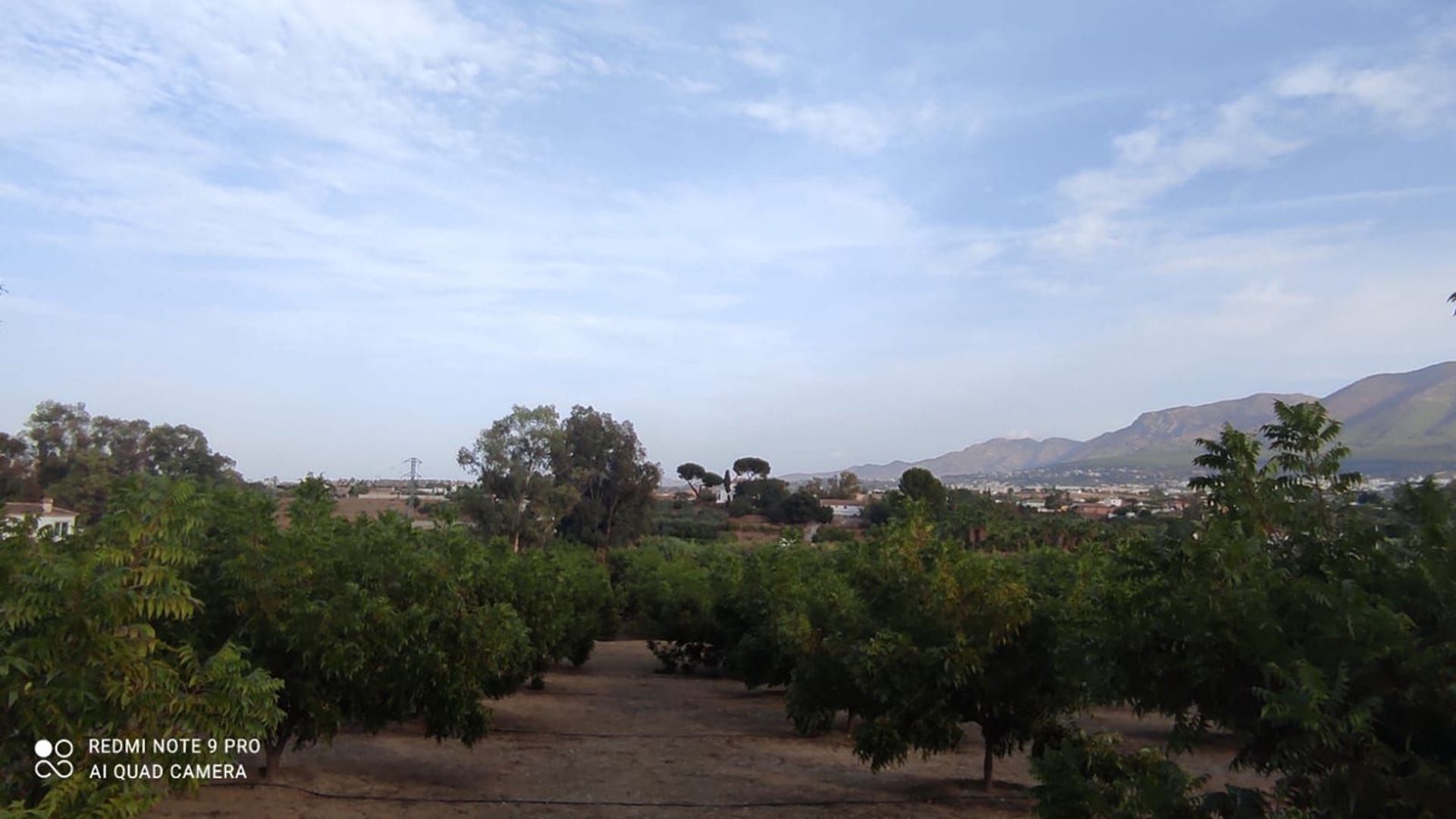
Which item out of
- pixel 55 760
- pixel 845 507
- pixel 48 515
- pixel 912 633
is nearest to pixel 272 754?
pixel 55 760

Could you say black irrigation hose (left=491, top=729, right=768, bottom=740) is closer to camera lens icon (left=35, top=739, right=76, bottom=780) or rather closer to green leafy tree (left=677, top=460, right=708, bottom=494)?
→ camera lens icon (left=35, top=739, right=76, bottom=780)

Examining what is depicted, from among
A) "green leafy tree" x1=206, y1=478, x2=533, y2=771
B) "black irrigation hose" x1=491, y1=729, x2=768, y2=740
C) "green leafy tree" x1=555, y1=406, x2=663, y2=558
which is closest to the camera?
"green leafy tree" x1=206, y1=478, x2=533, y2=771

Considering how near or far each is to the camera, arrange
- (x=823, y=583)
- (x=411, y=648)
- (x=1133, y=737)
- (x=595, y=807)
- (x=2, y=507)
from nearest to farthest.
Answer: (x=2, y=507) < (x=411, y=648) < (x=595, y=807) < (x=823, y=583) < (x=1133, y=737)

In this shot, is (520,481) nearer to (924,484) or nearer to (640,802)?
(924,484)

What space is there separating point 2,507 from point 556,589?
1425 centimetres

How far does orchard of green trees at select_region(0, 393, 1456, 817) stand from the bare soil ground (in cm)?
73

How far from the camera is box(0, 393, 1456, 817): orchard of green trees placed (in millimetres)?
4578

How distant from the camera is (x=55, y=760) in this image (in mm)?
5863

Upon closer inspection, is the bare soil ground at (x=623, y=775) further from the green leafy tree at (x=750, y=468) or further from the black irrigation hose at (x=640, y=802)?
the green leafy tree at (x=750, y=468)

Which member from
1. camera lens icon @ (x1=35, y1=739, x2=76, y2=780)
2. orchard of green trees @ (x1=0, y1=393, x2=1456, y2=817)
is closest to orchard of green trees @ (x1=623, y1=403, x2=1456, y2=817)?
orchard of green trees @ (x1=0, y1=393, x2=1456, y2=817)

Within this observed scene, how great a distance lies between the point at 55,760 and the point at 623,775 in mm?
9514

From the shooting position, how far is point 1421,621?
4.74 m

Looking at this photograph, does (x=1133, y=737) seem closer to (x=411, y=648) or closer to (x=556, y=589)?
(x=556, y=589)

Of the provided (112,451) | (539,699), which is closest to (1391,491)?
(539,699)
